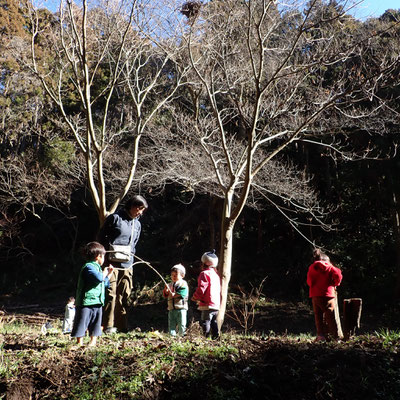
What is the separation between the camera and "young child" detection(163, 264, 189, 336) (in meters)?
6.01

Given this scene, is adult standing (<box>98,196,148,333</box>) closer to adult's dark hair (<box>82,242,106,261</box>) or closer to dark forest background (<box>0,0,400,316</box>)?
adult's dark hair (<box>82,242,106,261</box>)

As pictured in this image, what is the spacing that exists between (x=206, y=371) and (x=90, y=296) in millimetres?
1590

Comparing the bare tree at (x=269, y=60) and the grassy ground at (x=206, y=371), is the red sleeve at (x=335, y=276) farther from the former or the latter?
the bare tree at (x=269, y=60)

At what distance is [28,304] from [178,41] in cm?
1425

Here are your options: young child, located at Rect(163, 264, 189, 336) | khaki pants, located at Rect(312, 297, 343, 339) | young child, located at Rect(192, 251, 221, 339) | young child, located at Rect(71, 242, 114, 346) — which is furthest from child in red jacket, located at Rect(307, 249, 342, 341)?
young child, located at Rect(71, 242, 114, 346)

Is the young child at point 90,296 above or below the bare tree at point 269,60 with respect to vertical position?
below

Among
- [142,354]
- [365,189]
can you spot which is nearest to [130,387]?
[142,354]

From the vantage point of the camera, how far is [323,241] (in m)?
17.3

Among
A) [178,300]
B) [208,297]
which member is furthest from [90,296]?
[208,297]

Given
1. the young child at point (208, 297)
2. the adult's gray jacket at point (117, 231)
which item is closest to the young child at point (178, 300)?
the young child at point (208, 297)

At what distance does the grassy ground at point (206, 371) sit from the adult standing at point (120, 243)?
3.95 ft

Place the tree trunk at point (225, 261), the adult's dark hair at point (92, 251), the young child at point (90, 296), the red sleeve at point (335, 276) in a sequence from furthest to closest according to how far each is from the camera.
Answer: the tree trunk at point (225, 261) < the red sleeve at point (335, 276) < the adult's dark hair at point (92, 251) < the young child at point (90, 296)

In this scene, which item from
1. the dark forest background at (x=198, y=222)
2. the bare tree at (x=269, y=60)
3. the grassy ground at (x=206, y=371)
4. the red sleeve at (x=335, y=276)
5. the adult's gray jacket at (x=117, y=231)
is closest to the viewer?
the grassy ground at (x=206, y=371)

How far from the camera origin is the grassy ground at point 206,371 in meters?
3.52
